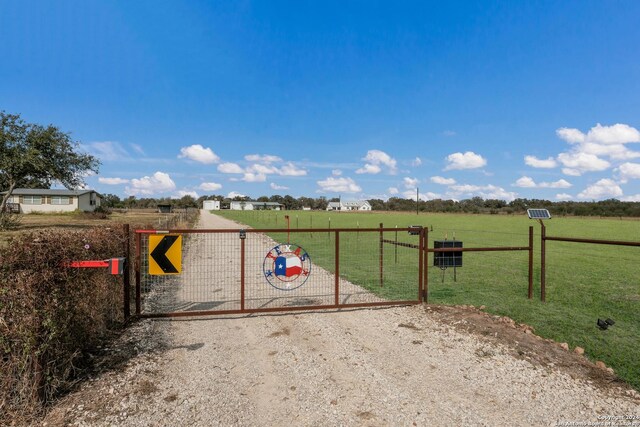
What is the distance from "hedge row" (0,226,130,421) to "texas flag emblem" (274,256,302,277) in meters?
3.49

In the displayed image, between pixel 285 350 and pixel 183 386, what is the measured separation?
1.44 meters

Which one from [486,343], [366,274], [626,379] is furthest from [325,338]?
[366,274]

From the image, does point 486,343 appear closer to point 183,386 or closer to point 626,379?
point 626,379

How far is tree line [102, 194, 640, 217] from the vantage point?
80.4 metres

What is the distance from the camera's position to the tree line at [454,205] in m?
80.4

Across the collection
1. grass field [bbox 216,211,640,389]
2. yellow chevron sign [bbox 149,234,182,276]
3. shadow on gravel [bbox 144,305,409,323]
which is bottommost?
grass field [bbox 216,211,640,389]

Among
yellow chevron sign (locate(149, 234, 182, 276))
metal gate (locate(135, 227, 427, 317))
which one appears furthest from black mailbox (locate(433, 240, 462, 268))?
yellow chevron sign (locate(149, 234, 182, 276))

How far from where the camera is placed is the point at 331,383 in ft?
13.1

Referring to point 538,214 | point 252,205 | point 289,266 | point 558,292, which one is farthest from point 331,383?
point 252,205

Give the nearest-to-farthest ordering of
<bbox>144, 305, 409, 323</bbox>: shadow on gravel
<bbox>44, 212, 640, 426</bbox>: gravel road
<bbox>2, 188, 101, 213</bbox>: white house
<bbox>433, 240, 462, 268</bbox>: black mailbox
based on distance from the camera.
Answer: <bbox>44, 212, 640, 426</bbox>: gravel road < <bbox>144, 305, 409, 323</bbox>: shadow on gravel < <bbox>433, 240, 462, 268</bbox>: black mailbox < <bbox>2, 188, 101, 213</bbox>: white house

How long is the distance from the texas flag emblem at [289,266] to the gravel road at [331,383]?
1705 mm

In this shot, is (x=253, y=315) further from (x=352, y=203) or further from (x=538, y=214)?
(x=352, y=203)

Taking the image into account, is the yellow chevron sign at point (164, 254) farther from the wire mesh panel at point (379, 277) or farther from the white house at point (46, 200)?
the white house at point (46, 200)

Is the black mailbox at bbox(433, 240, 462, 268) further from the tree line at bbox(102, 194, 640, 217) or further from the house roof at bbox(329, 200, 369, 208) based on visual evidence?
the house roof at bbox(329, 200, 369, 208)
